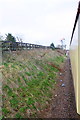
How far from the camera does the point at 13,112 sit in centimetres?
521

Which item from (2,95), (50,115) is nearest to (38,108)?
(50,115)

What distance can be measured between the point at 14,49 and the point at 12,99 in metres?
7.59

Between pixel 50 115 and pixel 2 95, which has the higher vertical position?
pixel 2 95

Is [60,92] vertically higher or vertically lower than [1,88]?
lower

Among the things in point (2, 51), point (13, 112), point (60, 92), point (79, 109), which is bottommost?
point (60, 92)

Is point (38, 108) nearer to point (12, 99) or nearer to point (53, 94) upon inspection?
point (12, 99)

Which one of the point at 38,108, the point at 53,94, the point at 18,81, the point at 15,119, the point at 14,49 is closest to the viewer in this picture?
the point at 15,119

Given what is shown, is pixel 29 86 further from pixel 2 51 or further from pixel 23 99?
pixel 2 51

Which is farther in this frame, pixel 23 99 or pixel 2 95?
pixel 23 99

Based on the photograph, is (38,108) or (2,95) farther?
(38,108)

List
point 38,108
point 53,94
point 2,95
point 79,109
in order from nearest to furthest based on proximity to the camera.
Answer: point 79,109 < point 2,95 < point 38,108 < point 53,94

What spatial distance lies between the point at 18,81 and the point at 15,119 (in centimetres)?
254

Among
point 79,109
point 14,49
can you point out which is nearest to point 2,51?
point 14,49

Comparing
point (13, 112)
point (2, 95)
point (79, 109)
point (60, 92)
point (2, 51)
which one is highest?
point (2, 51)
